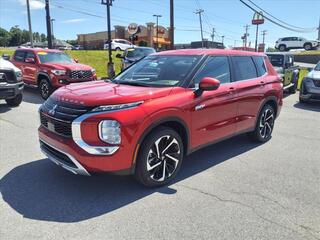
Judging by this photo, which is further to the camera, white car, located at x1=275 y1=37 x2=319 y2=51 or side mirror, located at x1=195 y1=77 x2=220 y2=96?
white car, located at x1=275 y1=37 x2=319 y2=51

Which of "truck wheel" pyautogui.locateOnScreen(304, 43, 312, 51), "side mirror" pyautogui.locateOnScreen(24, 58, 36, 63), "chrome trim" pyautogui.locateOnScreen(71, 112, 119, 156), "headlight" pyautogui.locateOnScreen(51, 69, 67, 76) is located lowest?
"chrome trim" pyautogui.locateOnScreen(71, 112, 119, 156)

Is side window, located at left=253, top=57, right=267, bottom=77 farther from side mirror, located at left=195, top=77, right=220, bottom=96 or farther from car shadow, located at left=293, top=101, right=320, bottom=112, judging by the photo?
car shadow, located at left=293, top=101, right=320, bottom=112

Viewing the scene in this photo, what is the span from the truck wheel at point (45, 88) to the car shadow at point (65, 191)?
681 centimetres

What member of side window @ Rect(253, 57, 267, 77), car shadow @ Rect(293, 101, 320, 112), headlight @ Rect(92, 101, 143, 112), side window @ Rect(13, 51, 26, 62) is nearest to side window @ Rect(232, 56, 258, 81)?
side window @ Rect(253, 57, 267, 77)

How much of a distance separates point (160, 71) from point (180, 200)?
197 cm

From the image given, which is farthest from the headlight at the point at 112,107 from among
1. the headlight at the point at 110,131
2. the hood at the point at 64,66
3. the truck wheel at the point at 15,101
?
the hood at the point at 64,66

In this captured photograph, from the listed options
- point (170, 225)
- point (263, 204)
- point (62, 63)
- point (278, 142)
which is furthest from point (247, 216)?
point (62, 63)

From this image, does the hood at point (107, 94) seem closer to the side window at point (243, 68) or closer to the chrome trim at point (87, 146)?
the chrome trim at point (87, 146)

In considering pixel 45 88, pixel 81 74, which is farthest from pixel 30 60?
pixel 81 74

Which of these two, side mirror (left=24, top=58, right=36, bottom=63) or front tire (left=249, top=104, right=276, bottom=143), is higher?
side mirror (left=24, top=58, right=36, bottom=63)

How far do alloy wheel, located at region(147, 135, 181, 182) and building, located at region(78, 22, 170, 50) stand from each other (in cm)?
4763

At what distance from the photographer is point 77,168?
381cm

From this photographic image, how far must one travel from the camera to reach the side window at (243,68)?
18.4ft

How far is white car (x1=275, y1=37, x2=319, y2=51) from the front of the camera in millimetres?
46500
